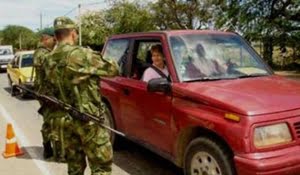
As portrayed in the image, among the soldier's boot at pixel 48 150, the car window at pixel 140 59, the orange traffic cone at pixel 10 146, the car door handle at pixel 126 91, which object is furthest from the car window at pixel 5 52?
the car door handle at pixel 126 91

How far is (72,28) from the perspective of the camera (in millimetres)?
4160

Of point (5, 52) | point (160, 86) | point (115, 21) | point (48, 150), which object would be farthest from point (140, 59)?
point (115, 21)

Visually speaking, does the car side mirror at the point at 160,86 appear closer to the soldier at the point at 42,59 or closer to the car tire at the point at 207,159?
the car tire at the point at 207,159

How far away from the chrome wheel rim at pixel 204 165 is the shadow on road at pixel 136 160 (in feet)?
4.26

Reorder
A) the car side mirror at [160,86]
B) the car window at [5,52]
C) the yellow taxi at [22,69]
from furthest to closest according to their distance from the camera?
the car window at [5,52] < the yellow taxi at [22,69] < the car side mirror at [160,86]

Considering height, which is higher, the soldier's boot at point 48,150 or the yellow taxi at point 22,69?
the yellow taxi at point 22,69

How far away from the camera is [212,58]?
17.4 feet

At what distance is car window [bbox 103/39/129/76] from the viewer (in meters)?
6.53

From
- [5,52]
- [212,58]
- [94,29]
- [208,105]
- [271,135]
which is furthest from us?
[94,29]

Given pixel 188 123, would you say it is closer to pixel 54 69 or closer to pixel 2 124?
pixel 54 69

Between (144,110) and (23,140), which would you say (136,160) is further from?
(23,140)

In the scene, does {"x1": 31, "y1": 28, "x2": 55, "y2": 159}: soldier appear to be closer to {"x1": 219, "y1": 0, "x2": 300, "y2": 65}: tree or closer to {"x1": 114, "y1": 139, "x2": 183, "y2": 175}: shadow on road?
{"x1": 114, "y1": 139, "x2": 183, "y2": 175}: shadow on road

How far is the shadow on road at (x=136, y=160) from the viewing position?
601cm

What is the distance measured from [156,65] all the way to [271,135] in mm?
2197
